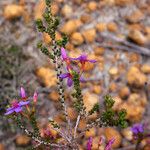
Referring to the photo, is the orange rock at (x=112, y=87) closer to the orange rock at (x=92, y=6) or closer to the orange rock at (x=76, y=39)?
the orange rock at (x=76, y=39)

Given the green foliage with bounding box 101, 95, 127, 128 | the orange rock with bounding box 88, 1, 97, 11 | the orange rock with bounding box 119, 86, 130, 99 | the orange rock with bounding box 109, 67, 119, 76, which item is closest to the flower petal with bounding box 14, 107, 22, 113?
the green foliage with bounding box 101, 95, 127, 128

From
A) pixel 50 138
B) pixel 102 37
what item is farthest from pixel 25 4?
pixel 50 138

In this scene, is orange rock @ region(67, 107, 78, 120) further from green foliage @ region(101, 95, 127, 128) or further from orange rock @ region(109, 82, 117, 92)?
green foliage @ region(101, 95, 127, 128)

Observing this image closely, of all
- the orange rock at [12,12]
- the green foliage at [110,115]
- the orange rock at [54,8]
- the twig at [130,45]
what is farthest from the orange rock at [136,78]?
the green foliage at [110,115]

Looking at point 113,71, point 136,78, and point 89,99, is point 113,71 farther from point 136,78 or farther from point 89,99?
point 89,99

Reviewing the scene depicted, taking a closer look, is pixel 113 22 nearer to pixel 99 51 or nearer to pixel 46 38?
pixel 99 51

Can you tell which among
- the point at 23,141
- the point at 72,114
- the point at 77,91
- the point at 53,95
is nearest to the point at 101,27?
the point at 53,95
